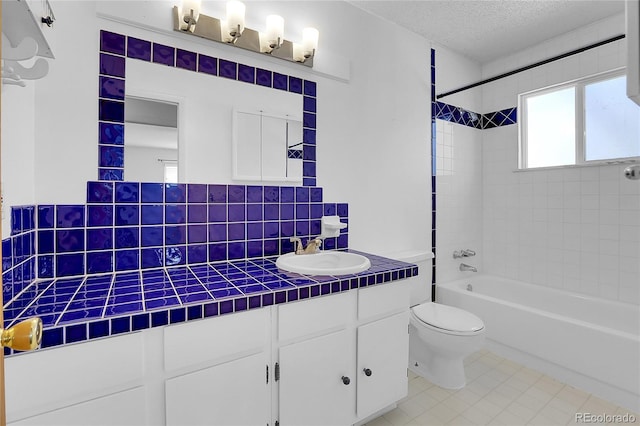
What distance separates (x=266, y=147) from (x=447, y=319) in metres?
1.52

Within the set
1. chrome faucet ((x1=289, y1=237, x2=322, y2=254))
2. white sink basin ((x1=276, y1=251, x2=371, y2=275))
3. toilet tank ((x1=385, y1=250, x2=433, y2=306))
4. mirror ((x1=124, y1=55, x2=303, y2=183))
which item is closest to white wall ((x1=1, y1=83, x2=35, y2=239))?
mirror ((x1=124, y1=55, x2=303, y2=183))

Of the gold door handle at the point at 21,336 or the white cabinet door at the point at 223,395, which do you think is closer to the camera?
the gold door handle at the point at 21,336

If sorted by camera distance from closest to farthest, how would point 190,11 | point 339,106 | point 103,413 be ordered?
point 103,413, point 190,11, point 339,106

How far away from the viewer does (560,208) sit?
8.46 feet

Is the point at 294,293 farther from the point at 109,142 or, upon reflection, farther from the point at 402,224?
the point at 402,224

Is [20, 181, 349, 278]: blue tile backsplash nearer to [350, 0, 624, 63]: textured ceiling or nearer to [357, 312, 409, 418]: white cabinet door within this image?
[357, 312, 409, 418]: white cabinet door

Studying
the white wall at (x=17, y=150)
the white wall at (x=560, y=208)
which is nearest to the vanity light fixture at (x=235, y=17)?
the white wall at (x=17, y=150)

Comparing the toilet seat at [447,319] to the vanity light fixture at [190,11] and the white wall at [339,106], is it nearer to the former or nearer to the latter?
the white wall at [339,106]

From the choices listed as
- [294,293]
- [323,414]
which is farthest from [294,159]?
[323,414]

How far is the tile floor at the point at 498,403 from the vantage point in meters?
1.69

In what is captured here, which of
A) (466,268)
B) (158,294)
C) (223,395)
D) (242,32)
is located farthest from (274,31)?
(466,268)

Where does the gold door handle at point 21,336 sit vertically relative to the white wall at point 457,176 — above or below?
below

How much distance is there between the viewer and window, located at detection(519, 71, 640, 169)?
232cm

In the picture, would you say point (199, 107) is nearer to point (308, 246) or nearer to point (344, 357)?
point (308, 246)
